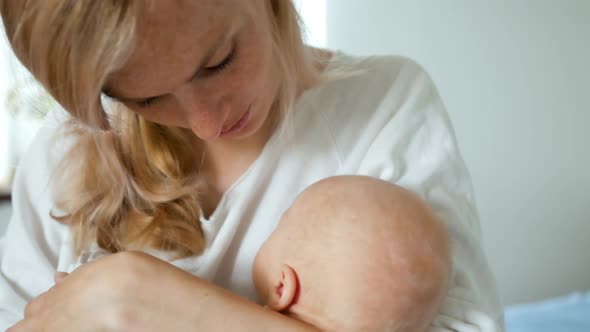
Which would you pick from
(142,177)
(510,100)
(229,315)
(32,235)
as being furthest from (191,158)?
(510,100)

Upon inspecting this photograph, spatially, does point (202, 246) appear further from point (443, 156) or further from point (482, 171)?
point (482, 171)

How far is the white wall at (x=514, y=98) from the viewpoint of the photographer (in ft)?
6.75

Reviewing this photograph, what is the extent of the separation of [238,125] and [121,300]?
303mm

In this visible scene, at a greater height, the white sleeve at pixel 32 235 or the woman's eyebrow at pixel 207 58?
the woman's eyebrow at pixel 207 58

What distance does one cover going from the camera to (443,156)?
3.19 ft

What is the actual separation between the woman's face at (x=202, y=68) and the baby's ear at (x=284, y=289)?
0.22m

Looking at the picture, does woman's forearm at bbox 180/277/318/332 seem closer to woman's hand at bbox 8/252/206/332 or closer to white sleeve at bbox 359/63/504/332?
woman's hand at bbox 8/252/206/332

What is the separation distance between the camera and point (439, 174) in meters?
0.95

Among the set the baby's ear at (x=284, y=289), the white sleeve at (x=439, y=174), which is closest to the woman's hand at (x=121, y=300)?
the baby's ear at (x=284, y=289)

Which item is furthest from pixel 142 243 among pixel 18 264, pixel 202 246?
pixel 18 264

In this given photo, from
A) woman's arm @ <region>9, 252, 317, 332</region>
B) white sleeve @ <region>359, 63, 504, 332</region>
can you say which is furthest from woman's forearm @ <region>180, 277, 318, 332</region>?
white sleeve @ <region>359, 63, 504, 332</region>

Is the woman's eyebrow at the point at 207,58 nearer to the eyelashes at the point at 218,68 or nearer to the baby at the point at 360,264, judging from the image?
the eyelashes at the point at 218,68

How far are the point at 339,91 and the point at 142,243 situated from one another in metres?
0.46

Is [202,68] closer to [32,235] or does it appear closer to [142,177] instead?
[142,177]
